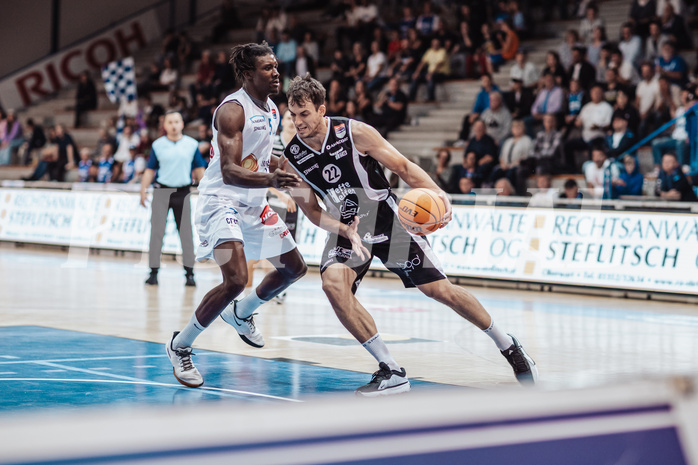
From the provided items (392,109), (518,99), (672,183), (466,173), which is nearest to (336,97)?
(392,109)

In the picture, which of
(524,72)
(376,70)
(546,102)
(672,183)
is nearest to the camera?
(672,183)

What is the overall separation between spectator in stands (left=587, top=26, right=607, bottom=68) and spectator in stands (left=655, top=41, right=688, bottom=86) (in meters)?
1.37

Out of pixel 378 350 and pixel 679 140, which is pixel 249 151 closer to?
pixel 378 350

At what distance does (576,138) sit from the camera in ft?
53.6

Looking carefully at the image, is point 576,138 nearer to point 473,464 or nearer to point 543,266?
point 543,266

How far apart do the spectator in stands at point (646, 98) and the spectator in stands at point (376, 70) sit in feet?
20.6

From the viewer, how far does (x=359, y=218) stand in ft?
20.0

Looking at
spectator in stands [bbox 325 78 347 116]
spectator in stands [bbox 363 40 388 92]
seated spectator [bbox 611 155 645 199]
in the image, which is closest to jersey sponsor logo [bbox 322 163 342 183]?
seated spectator [bbox 611 155 645 199]

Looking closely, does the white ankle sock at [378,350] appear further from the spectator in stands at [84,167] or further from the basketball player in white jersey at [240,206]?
the spectator in stands at [84,167]

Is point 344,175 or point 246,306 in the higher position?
point 344,175

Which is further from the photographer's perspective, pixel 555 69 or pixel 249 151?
pixel 555 69

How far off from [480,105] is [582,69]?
2.08m

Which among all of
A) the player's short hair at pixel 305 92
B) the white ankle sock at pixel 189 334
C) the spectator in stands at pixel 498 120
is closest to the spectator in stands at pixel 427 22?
the spectator in stands at pixel 498 120

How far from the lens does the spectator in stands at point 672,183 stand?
13.5 metres
